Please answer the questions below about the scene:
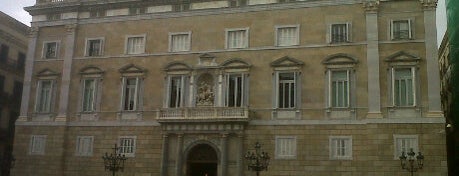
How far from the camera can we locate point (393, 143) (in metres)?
29.4

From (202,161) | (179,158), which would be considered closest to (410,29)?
(202,161)

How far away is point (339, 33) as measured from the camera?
31.9m

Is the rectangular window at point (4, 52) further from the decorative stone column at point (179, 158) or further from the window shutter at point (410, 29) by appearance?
the window shutter at point (410, 29)

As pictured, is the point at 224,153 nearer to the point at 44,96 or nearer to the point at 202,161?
the point at 202,161

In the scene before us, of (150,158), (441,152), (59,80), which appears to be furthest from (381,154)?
(59,80)

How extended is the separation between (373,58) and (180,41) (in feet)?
42.5

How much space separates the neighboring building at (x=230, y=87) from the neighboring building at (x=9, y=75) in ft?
27.2

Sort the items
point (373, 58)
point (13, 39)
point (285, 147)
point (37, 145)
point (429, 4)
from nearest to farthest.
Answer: point (429, 4) → point (373, 58) → point (285, 147) → point (37, 145) → point (13, 39)

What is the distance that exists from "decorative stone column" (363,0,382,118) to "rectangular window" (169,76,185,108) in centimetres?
1219

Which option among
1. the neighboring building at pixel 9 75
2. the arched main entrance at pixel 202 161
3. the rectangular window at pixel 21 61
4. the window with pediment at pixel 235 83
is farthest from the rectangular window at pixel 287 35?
the rectangular window at pixel 21 61

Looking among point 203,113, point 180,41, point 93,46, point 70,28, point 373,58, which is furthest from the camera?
point 70,28

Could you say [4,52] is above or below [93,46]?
above

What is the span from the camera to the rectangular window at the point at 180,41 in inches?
1383

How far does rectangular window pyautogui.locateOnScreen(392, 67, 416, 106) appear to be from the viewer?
98.1 feet
